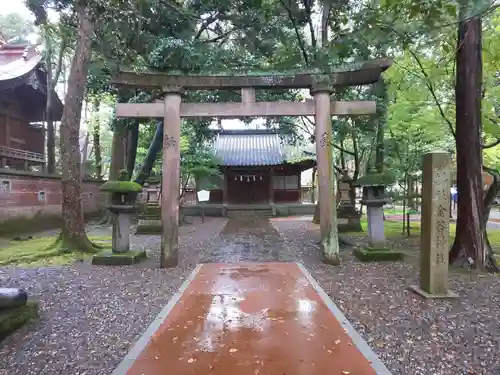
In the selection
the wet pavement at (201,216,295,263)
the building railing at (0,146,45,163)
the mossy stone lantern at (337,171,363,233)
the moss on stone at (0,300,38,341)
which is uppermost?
the building railing at (0,146,45,163)

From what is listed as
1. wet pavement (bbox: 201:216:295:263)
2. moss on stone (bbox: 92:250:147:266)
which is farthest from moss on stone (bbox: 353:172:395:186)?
moss on stone (bbox: 92:250:147:266)

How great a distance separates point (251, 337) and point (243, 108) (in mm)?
5420

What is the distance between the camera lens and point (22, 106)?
1864 cm

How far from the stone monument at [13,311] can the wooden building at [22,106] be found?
520 inches

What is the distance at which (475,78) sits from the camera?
7.26 meters

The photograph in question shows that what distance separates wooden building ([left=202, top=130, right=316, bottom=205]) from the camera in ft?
80.8

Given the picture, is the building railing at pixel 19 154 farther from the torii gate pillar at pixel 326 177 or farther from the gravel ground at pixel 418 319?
the gravel ground at pixel 418 319

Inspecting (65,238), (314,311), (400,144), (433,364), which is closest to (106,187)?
(65,238)

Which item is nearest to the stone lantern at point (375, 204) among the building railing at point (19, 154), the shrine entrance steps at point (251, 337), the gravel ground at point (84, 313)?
the shrine entrance steps at point (251, 337)

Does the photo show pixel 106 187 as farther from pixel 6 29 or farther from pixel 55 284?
pixel 6 29

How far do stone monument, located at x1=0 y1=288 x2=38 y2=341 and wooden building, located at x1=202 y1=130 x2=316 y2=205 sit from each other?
19893mm

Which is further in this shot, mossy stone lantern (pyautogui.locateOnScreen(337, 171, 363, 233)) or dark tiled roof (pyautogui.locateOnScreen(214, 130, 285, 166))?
dark tiled roof (pyautogui.locateOnScreen(214, 130, 285, 166))

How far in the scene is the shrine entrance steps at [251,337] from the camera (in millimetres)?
3348

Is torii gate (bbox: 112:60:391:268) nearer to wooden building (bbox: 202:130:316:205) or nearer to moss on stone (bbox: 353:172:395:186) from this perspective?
moss on stone (bbox: 353:172:395:186)
